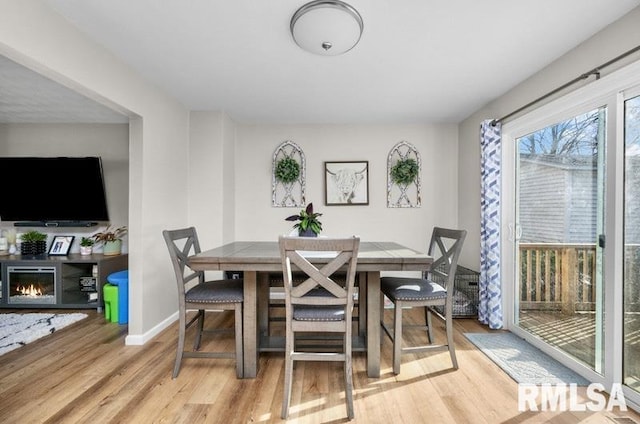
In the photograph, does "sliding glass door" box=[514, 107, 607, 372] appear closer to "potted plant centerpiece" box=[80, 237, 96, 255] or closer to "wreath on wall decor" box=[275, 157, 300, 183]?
"wreath on wall decor" box=[275, 157, 300, 183]

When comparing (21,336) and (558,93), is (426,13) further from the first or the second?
(21,336)

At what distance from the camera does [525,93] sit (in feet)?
9.37

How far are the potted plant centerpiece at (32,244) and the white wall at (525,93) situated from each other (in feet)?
17.8

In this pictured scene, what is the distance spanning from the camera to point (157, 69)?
8.87 feet

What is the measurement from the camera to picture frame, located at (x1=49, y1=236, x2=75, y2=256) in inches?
159

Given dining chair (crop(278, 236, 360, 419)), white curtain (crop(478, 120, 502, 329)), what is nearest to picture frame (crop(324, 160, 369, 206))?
white curtain (crop(478, 120, 502, 329))

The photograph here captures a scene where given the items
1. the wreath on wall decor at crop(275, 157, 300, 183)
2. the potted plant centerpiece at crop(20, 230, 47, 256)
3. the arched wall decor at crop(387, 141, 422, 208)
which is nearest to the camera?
the potted plant centerpiece at crop(20, 230, 47, 256)

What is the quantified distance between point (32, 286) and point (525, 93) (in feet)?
19.0

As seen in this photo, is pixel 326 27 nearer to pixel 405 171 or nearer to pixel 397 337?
pixel 397 337

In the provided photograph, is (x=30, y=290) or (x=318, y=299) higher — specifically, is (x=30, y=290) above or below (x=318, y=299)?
below

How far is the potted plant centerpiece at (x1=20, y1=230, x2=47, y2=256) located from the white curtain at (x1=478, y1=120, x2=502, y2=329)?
210 inches

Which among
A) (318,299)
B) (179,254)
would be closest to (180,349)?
(179,254)

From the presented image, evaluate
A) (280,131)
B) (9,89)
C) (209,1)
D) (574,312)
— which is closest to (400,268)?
(574,312)

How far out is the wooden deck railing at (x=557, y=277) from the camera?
232 centimetres
